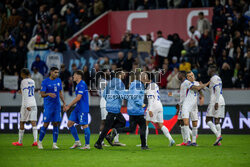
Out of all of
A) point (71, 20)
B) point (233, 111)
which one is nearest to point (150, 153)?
point (233, 111)

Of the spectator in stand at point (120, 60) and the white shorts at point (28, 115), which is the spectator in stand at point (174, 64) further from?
the white shorts at point (28, 115)

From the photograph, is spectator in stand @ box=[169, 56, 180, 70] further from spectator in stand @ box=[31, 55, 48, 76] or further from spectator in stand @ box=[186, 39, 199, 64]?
spectator in stand @ box=[31, 55, 48, 76]

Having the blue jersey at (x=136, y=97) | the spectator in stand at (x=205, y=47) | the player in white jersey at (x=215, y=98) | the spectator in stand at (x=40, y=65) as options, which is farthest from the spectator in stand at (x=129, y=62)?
the blue jersey at (x=136, y=97)

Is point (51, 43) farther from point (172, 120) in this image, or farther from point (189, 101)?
point (189, 101)

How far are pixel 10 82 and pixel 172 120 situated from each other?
8220 mm

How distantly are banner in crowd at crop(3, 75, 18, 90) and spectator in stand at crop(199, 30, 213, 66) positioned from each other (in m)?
8.78

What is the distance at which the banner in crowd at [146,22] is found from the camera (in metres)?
25.3

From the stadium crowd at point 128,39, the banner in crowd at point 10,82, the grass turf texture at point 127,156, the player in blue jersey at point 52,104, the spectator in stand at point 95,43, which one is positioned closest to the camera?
the grass turf texture at point 127,156

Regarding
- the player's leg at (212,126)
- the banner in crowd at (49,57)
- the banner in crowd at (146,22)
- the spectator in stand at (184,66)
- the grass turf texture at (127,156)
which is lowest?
the grass turf texture at (127,156)


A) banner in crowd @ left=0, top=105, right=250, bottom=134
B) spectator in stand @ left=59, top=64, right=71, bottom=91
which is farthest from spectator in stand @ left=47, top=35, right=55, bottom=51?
banner in crowd @ left=0, top=105, right=250, bottom=134

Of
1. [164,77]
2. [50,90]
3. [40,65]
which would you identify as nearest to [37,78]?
[40,65]

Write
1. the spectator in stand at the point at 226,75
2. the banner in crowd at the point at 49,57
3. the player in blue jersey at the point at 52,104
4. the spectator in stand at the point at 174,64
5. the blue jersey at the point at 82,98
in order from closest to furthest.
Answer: the blue jersey at the point at 82,98, the player in blue jersey at the point at 52,104, the spectator in stand at the point at 226,75, the spectator in stand at the point at 174,64, the banner in crowd at the point at 49,57

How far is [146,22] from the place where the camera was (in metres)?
26.4

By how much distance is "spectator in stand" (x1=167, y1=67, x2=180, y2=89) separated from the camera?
2088 cm
